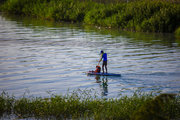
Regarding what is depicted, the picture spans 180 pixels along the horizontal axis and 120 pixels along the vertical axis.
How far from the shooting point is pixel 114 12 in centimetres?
5066

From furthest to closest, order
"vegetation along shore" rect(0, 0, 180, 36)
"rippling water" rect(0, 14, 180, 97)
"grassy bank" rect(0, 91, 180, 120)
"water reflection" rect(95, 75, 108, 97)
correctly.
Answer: "vegetation along shore" rect(0, 0, 180, 36)
"rippling water" rect(0, 14, 180, 97)
"water reflection" rect(95, 75, 108, 97)
"grassy bank" rect(0, 91, 180, 120)

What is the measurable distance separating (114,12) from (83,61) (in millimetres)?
25735

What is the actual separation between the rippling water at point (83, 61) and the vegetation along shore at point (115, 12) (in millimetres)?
2268

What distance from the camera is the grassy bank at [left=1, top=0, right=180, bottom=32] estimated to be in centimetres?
4334

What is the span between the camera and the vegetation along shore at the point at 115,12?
142ft

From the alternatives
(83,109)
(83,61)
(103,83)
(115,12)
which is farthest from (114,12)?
(83,109)

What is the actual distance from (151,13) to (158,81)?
26.9 metres

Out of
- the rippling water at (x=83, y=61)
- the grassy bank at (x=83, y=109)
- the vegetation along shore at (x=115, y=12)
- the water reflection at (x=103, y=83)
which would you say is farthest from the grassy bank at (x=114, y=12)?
the grassy bank at (x=83, y=109)

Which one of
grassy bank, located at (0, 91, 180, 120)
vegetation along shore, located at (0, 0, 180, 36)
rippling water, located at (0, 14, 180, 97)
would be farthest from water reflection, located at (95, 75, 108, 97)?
vegetation along shore, located at (0, 0, 180, 36)

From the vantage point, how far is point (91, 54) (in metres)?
29.9

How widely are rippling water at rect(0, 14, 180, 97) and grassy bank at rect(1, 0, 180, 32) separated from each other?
238cm

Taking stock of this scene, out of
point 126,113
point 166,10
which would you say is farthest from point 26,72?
point 166,10

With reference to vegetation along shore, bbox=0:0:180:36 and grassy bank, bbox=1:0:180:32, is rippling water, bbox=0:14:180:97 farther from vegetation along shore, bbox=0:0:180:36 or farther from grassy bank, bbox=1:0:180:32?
grassy bank, bbox=1:0:180:32

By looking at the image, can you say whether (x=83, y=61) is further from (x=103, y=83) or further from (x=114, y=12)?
(x=114, y=12)
